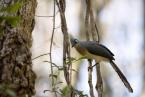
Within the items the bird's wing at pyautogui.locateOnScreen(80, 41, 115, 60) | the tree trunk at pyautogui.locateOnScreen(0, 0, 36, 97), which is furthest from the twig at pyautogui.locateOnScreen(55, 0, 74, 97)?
the bird's wing at pyautogui.locateOnScreen(80, 41, 115, 60)

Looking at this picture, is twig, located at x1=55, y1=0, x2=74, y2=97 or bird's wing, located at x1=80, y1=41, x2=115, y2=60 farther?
bird's wing, located at x1=80, y1=41, x2=115, y2=60

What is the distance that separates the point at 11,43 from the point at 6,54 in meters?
0.06

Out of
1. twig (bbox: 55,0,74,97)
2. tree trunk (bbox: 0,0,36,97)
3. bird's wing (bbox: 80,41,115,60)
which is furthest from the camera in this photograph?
bird's wing (bbox: 80,41,115,60)

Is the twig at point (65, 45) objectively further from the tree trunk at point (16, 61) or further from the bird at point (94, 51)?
the bird at point (94, 51)

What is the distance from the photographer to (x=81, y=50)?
3.08 metres

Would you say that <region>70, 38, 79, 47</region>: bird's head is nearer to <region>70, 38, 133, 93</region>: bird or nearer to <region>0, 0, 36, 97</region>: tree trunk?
<region>70, 38, 133, 93</region>: bird

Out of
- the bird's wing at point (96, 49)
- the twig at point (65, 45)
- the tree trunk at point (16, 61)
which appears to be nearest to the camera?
the tree trunk at point (16, 61)

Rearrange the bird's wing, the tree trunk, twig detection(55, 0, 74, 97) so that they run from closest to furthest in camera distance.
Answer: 1. the tree trunk
2. twig detection(55, 0, 74, 97)
3. the bird's wing

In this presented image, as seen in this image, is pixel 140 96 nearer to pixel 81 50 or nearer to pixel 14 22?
pixel 81 50

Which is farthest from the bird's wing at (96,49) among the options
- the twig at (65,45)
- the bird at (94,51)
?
the twig at (65,45)

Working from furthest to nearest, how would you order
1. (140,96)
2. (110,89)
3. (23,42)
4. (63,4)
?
(110,89), (140,96), (63,4), (23,42)

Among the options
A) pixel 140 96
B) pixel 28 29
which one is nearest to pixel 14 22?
pixel 28 29

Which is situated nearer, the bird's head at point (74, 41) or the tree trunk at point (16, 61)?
the tree trunk at point (16, 61)

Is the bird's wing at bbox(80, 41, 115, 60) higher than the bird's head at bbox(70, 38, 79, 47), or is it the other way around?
the bird's head at bbox(70, 38, 79, 47)
